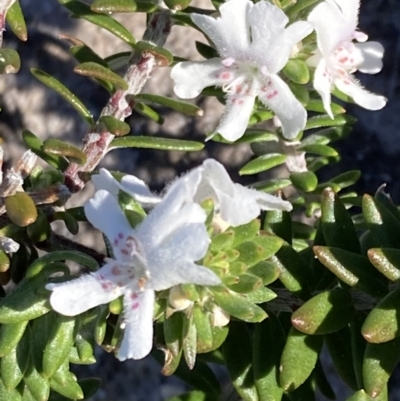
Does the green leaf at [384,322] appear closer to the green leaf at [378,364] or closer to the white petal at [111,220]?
the green leaf at [378,364]

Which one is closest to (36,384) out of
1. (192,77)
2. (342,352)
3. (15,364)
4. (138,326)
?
(15,364)

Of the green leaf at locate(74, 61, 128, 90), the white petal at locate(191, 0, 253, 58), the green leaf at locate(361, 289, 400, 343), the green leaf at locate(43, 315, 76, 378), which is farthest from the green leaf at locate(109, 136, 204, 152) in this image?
the green leaf at locate(361, 289, 400, 343)

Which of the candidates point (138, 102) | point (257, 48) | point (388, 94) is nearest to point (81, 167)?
point (138, 102)

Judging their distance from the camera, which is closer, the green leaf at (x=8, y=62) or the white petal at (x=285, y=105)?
the white petal at (x=285, y=105)

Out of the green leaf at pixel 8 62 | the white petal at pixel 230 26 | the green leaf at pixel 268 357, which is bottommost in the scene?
the green leaf at pixel 268 357

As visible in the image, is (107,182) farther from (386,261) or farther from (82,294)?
(386,261)

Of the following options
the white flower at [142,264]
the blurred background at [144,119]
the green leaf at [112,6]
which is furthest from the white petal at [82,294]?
the blurred background at [144,119]
